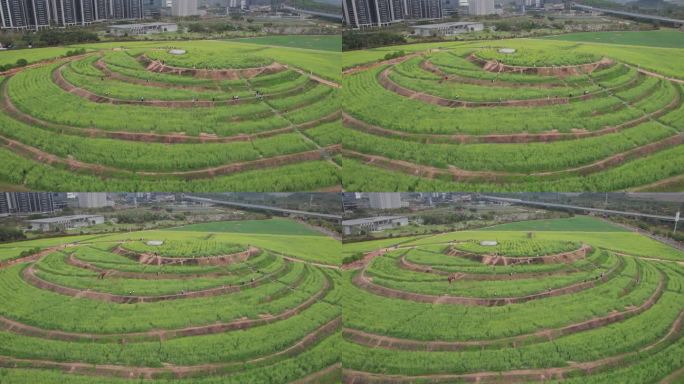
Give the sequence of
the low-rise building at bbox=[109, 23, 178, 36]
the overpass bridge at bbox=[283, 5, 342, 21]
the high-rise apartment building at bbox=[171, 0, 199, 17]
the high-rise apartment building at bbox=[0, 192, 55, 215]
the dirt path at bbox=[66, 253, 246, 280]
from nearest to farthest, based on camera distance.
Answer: the high-rise apartment building at bbox=[0, 192, 55, 215] < the dirt path at bbox=[66, 253, 246, 280] < the overpass bridge at bbox=[283, 5, 342, 21] < the low-rise building at bbox=[109, 23, 178, 36] < the high-rise apartment building at bbox=[171, 0, 199, 17]

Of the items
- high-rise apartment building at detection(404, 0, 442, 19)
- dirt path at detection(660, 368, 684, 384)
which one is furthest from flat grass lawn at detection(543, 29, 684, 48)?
dirt path at detection(660, 368, 684, 384)

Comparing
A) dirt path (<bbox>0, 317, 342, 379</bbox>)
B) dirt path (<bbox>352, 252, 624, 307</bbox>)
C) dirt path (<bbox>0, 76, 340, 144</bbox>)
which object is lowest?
dirt path (<bbox>0, 317, 342, 379</bbox>)

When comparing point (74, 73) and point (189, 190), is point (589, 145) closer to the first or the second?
point (189, 190)

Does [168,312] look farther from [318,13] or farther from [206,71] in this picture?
[318,13]

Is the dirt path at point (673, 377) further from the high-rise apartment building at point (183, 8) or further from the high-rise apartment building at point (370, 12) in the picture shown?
the high-rise apartment building at point (183, 8)

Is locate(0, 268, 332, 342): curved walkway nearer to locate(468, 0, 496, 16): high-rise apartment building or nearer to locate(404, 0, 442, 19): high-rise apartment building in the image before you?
locate(404, 0, 442, 19): high-rise apartment building

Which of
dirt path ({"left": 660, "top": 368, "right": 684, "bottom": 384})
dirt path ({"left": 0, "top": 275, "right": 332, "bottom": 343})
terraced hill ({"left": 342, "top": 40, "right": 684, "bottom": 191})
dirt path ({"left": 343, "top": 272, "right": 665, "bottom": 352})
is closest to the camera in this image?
dirt path ({"left": 660, "top": 368, "right": 684, "bottom": 384})

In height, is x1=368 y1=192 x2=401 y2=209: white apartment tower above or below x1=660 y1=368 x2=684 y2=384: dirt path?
above

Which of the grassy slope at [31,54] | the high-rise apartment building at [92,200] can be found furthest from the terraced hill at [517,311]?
the grassy slope at [31,54]

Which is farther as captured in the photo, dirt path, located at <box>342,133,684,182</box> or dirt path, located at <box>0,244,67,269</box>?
dirt path, located at <box>0,244,67,269</box>
